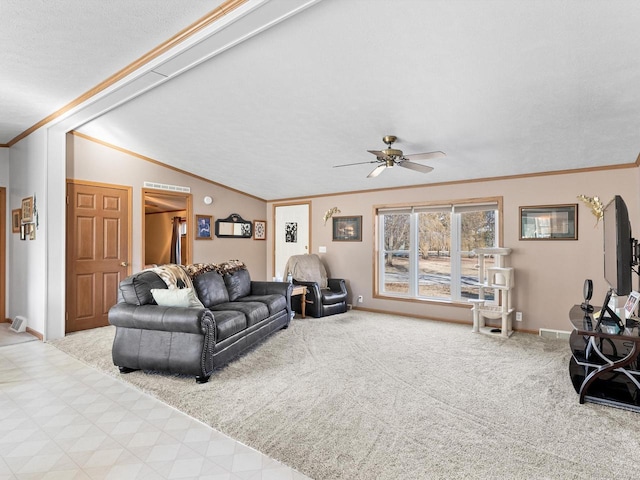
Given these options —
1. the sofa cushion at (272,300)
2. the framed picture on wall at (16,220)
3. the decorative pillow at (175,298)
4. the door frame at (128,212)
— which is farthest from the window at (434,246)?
the framed picture on wall at (16,220)

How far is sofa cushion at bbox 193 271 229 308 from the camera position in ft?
13.7

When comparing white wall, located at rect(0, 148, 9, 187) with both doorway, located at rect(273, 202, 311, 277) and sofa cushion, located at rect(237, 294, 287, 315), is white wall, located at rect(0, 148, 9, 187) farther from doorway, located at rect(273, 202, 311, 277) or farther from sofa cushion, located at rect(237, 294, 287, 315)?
doorway, located at rect(273, 202, 311, 277)

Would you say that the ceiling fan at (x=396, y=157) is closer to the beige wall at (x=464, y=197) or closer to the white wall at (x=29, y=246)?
the beige wall at (x=464, y=197)

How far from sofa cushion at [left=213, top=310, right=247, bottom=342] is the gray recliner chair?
211 cm

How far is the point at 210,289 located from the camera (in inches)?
169

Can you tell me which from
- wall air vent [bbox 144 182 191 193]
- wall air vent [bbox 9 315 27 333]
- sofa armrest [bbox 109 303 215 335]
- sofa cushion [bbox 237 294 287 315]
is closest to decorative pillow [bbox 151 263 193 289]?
sofa armrest [bbox 109 303 215 335]

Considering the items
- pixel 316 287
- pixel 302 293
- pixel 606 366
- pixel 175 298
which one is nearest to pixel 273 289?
pixel 302 293

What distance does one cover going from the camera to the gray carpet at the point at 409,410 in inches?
79.7

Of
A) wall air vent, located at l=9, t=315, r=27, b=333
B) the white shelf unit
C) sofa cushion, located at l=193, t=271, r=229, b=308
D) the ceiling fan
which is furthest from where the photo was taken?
wall air vent, located at l=9, t=315, r=27, b=333

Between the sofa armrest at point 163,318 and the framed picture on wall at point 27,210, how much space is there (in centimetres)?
251

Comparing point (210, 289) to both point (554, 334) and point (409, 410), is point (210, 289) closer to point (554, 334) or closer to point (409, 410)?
point (409, 410)

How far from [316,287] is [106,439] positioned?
12.6ft

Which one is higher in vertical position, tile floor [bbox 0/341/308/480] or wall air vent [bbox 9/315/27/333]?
wall air vent [bbox 9/315/27/333]

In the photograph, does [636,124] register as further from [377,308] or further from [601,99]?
[377,308]
